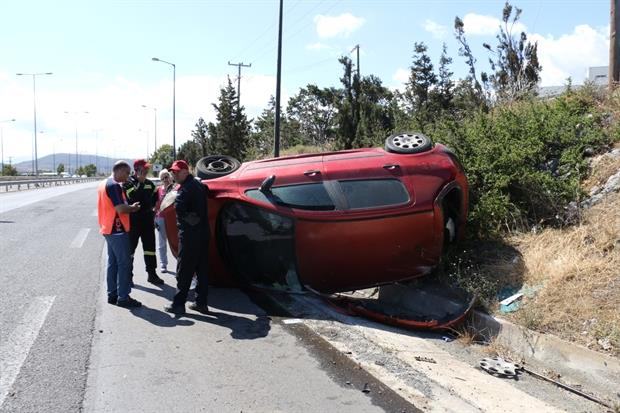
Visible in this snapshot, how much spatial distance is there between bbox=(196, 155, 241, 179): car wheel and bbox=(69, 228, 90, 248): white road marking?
4856 millimetres

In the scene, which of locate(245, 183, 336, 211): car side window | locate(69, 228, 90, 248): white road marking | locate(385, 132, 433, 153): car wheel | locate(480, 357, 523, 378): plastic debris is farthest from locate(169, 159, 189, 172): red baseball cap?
locate(69, 228, 90, 248): white road marking

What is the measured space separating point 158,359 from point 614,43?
10.1m

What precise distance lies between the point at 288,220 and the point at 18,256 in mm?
5650

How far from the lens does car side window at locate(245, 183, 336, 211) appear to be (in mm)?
5898

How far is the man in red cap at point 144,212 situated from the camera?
24.4ft

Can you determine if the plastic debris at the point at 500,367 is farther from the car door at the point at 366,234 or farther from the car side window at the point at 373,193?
the car side window at the point at 373,193

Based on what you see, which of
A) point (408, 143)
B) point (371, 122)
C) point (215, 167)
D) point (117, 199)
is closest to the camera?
point (117, 199)

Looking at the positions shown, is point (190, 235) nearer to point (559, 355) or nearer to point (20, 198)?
point (559, 355)

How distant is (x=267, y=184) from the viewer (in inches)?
235

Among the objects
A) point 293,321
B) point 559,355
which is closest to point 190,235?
point 293,321

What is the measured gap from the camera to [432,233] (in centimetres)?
595

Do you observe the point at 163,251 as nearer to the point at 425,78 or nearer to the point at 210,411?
the point at 210,411

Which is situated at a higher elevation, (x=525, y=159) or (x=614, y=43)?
(x=614, y=43)

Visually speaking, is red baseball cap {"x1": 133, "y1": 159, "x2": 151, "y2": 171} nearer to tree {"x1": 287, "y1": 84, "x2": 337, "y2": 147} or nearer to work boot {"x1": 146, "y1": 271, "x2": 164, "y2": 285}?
work boot {"x1": 146, "y1": 271, "x2": 164, "y2": 285}
